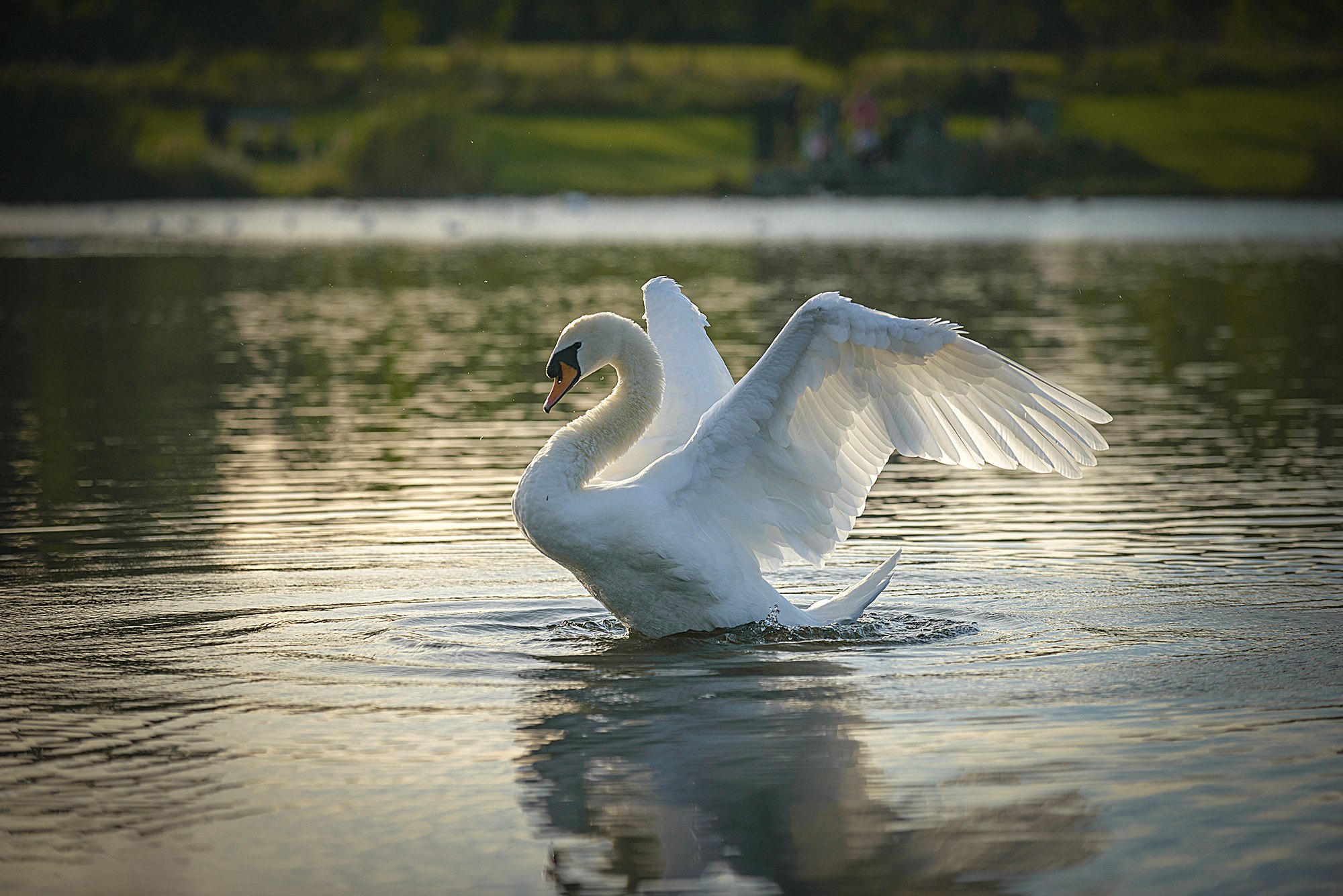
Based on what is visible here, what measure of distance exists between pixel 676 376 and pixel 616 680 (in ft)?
8.80

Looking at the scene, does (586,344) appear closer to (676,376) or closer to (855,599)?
(676,376)

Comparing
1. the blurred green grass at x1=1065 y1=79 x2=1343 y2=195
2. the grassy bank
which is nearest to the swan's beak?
the grassy bank

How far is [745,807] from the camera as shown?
20.2ft

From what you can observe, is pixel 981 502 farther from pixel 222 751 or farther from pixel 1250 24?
pixel 1250 24

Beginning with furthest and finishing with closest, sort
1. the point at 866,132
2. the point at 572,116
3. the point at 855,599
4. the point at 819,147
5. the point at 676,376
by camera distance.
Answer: the point at 572,116 → the point at 819,147 → the point at 866,132 → the point at 676,376 → the point at 855,599

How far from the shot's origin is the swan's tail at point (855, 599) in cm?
870

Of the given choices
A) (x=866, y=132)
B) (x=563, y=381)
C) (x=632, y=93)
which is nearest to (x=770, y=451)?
(x=563, y=381)

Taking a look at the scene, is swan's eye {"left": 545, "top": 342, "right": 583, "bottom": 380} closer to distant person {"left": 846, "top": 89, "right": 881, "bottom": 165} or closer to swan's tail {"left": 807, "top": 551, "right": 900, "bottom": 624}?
swan's tail {"left": 807, "top": 551, "right": 900, "bottom": 624}

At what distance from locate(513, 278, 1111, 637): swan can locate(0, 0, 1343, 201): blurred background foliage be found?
6859 cm

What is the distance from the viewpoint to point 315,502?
40.6 feet

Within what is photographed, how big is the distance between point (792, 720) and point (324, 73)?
376 feet

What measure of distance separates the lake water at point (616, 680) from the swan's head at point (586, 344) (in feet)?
3.98

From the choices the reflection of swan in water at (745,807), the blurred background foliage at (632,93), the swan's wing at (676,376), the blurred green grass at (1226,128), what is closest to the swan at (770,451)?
the swan's wing at (676,376)

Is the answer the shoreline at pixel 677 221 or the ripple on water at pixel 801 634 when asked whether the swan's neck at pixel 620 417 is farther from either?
the shoreline at pixel 677 221
